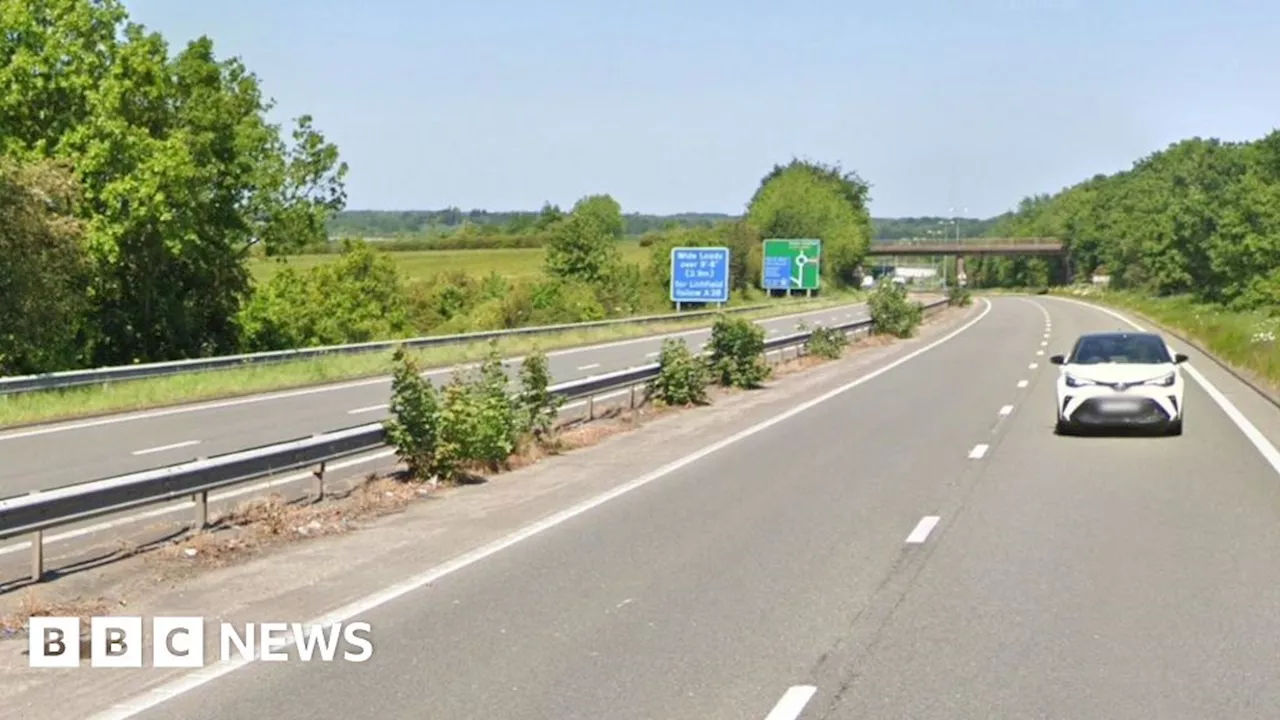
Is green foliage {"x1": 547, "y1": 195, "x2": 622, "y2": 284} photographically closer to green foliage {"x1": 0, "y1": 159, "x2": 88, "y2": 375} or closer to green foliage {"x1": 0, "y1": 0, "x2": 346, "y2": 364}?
green foliage {"x1": 0, "y1": 0, "x2": 346, "y2": 364}

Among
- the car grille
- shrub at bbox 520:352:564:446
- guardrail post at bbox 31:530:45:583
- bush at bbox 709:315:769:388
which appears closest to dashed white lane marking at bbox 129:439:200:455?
shrub at bbox 520:352:564:446

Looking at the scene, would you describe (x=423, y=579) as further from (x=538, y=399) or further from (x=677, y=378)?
(x=677, y=378)

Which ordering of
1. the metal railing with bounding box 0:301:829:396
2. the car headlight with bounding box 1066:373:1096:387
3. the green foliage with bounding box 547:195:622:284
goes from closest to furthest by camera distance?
1. the car headlight with bounding box 1066:373:1096:387
2. the metal railing with bounding box 0:301:829:396
3. the green foliage with bounding box 547:195:622:284

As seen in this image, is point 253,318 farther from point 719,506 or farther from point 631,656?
point 631,656

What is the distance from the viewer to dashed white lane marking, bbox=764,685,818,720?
7.31 metres

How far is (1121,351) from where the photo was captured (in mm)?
22531

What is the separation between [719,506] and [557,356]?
31.1 meters

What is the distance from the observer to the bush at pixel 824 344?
4369 cm

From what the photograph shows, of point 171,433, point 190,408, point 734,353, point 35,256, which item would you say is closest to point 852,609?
point 171,433

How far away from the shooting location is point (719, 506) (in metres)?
15.0

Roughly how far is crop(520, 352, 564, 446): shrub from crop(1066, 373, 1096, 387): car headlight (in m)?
7.11

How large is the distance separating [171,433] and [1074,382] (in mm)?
12920

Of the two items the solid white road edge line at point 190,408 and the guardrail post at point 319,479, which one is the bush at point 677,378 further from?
the guardrail post at point 319,479

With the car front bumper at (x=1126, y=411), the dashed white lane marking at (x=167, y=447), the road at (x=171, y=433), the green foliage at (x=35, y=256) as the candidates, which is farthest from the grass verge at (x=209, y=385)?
the car front bumper at (x=1126, y=411)
